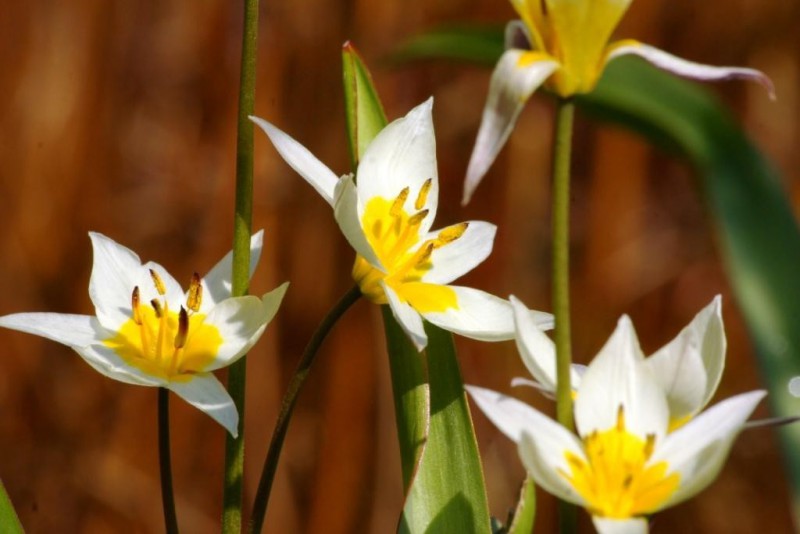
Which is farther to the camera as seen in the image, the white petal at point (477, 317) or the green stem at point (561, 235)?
the white petal at point (477, 317)

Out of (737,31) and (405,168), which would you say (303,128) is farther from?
(405,168)

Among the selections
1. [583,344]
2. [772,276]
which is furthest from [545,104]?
[772,276]

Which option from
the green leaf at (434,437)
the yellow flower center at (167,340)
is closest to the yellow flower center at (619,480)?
the green leaf at (434,437)

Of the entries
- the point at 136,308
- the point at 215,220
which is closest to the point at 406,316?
the point at 136,308

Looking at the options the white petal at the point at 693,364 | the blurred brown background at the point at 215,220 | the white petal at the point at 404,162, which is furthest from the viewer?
the blurred brown background at the point at 215,220

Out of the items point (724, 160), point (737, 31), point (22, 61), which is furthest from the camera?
point (737, 31)

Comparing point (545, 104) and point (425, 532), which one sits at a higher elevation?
point (545, 104)

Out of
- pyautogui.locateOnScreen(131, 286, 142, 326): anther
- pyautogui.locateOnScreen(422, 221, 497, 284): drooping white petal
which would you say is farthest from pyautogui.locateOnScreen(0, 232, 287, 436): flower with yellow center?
pyautogui.locateOnScreen(422, 221, 497, 284): drooping white petal

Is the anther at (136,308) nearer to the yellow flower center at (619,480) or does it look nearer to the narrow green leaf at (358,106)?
the narrow green leaf at (358,106)
